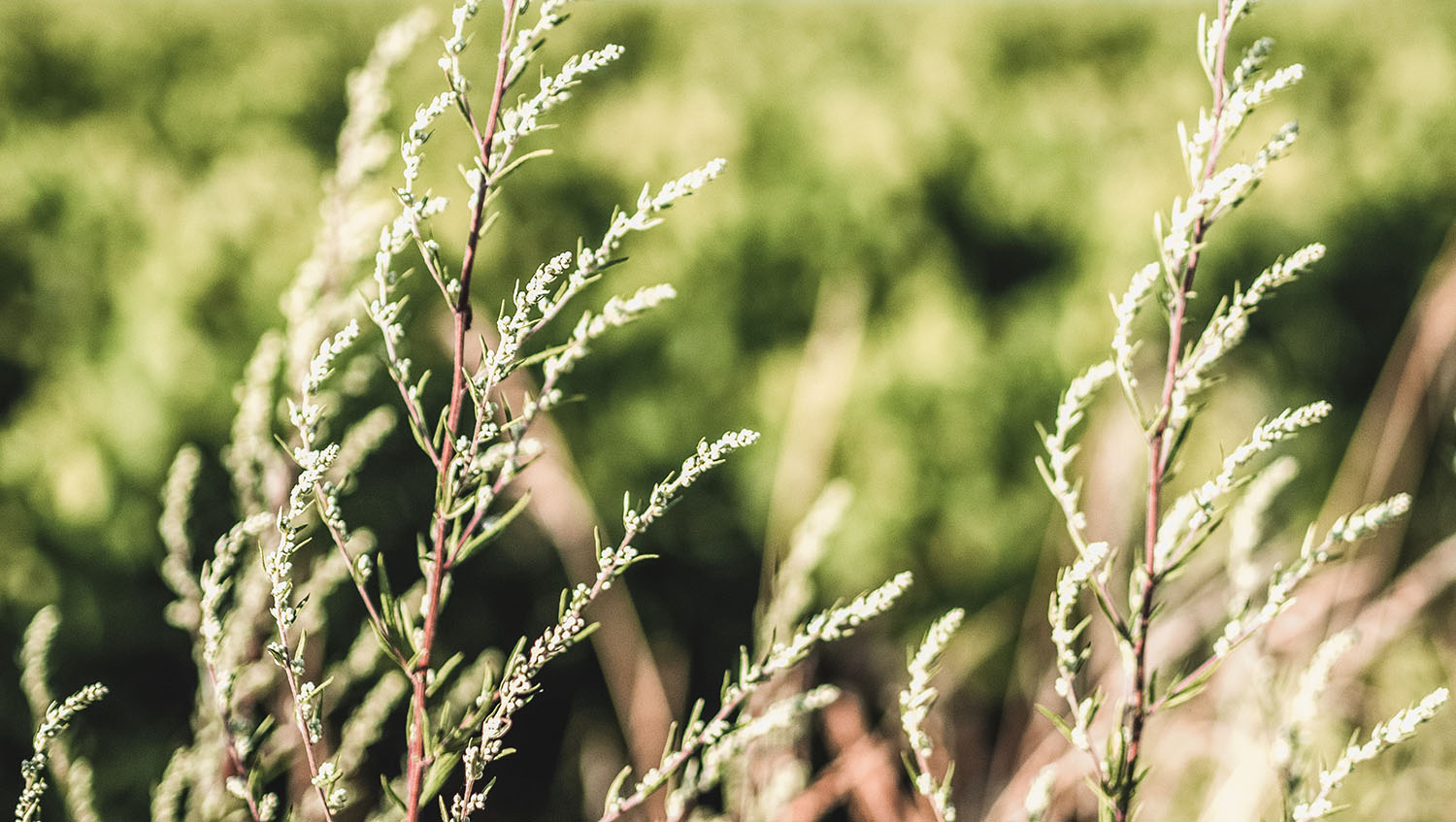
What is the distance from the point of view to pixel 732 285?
2.68 metres

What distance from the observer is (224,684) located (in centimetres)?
71

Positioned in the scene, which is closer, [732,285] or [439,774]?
[439,774]

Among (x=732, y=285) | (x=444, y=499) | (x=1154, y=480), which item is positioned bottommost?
(x=1154, y=480)

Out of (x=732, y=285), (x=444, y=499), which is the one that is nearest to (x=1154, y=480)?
(x=444, y=499)

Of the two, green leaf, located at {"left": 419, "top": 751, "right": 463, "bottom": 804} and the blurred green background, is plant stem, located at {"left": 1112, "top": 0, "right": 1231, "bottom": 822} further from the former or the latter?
the blurred green background

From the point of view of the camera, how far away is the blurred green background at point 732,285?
1.84m

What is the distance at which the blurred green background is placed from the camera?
1839mm

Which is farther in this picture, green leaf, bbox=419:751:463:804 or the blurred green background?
the blurred green background

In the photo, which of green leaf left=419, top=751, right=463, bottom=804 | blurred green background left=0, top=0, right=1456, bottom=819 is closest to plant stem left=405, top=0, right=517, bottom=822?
green leaf left=419, top=751, right=463, bottom=804

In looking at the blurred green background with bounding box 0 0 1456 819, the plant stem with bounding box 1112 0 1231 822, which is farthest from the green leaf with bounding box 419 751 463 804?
the blurred green background with bounding box 0 0 1456 819

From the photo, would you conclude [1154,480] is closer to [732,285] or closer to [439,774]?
[439,774]

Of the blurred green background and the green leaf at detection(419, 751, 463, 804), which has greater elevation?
the blurred green background

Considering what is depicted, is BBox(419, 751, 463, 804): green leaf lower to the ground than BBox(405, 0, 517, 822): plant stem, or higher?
lower

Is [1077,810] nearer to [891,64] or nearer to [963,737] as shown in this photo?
[963,737]
